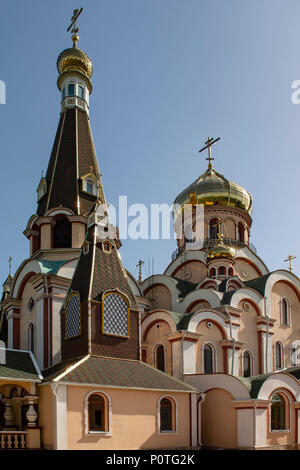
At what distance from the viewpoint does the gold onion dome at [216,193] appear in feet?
81.3

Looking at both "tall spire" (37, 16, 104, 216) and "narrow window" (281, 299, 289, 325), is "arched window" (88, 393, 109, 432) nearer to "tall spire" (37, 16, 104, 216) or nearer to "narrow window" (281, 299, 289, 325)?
"tall spire" (37, 16, 104, 216)

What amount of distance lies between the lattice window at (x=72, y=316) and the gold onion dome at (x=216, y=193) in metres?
12.2

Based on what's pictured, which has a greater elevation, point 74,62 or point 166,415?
point 74,62

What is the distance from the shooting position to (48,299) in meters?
15.7

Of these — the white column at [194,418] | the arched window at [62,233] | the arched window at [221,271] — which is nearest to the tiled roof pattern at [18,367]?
the white column at [194,418]

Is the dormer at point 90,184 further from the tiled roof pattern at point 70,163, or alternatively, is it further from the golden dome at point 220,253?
the golden dome at point 220,253

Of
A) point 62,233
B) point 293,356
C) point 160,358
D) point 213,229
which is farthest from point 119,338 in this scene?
point 213,229

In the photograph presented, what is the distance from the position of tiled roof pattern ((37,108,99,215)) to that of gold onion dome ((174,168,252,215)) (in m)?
7.10

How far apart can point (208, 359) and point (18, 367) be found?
6.58 metres

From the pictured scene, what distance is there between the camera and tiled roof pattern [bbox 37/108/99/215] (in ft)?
60.0

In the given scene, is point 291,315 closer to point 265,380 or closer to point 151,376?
point 265,380

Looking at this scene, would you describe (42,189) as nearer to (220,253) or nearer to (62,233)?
(62,233)

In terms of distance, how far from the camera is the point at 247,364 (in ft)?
59.0

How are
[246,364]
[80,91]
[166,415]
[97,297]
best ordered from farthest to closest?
[80,91]
[246,364]
[97,297]
[166,415]
